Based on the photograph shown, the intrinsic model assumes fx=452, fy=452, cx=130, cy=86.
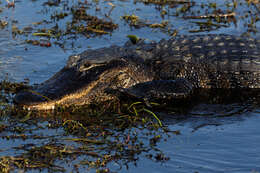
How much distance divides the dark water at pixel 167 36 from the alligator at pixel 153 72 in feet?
1.64

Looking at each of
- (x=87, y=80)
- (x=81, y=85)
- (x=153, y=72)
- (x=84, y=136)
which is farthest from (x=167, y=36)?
(x=84, y=136)

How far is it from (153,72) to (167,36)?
221 cm

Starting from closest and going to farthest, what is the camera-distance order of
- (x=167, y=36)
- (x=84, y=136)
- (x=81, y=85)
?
(x=84, y=136) → (x=81, y=85) → (x=167, y=36)

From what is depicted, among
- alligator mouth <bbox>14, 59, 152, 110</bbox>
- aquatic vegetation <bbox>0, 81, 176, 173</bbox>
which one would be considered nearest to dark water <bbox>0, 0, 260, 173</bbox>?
aquatic vegetation <bbox>0, 81, 176, 173</bbox>

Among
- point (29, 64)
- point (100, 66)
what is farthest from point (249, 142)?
point (29, 64)

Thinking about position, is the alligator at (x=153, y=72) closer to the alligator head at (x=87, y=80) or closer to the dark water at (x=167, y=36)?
the alligator head at (x=87, y=80)

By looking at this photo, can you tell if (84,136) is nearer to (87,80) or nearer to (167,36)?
(87,80)

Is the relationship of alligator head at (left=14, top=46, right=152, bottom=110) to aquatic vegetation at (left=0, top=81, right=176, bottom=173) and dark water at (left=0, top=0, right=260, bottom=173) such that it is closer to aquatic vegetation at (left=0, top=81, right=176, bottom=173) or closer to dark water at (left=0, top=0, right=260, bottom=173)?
aquatic vegetation at (left=0, top=81, right=176, bottom=173)

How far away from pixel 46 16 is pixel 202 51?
13.5 ft

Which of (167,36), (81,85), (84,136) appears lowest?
(84,136)

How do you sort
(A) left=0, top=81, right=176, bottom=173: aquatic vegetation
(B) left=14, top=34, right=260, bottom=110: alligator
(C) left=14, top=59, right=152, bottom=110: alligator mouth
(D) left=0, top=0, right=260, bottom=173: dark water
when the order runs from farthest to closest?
(B) left=14, top=34, right=260, bottom=110: alligator → (C) left=14, top=59, right=152, bottom=110: alligator mouth → (D) left=0, top=0, right=260, bottom=173: dark water → (A) left=0, top=81, right=176, bottom=173: aquatic vegetation

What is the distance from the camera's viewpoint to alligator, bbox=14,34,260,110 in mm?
6203

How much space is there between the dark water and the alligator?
0.50m

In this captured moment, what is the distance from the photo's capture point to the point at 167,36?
345 inches
